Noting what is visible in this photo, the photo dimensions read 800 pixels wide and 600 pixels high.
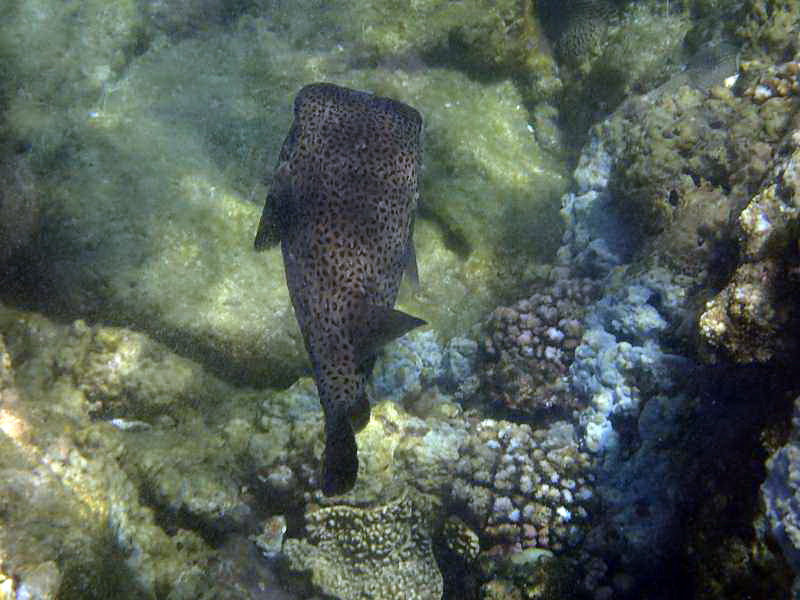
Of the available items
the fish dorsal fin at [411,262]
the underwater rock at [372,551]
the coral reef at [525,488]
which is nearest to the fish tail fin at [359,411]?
the fish dorsal fin at [411,262]

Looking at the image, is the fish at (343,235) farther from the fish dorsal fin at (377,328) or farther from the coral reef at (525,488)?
the coral reef at (525,488)

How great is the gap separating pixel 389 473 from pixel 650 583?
6.94 ft

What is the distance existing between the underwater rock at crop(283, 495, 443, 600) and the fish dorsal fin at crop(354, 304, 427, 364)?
1.82m

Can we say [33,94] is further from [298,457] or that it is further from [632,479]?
[632,479]

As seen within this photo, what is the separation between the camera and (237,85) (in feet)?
19.7

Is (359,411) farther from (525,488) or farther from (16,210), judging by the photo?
(16,210)

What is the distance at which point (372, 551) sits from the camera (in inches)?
186

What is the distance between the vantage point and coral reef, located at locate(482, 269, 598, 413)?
5.14 metres

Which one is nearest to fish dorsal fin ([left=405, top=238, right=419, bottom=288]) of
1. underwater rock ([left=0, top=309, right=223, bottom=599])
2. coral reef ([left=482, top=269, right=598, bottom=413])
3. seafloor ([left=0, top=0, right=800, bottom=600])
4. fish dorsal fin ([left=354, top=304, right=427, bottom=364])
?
fish dorsal fin ([left=354, top=304, right=427, bottom=364])

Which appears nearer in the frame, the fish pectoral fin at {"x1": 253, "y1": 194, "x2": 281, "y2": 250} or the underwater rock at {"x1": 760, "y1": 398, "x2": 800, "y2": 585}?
the underwater rock at {"x1": 760, "y1": 398, "x2": 800, "y2": 585}

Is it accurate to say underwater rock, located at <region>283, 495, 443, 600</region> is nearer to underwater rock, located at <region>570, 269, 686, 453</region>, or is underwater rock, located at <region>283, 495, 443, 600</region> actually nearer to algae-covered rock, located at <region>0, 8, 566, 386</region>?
algae-covered rock, located at <region>0, 8, 566, 386</region>

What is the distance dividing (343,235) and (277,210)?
1.66 feet

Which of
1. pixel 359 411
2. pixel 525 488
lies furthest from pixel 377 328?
pixel 525 488

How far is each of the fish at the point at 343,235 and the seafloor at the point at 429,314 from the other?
1.27 m
